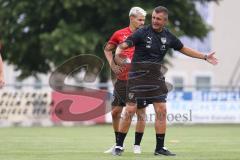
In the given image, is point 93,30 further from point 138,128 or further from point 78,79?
point 138,128

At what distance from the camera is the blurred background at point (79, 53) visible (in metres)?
28.9

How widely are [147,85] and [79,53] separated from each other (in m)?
21.1

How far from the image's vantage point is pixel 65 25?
34.5m

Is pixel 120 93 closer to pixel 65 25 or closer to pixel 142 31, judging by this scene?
pixel 142 31

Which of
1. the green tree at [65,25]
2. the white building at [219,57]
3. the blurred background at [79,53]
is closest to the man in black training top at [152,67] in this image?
the blurred background at [79,53]

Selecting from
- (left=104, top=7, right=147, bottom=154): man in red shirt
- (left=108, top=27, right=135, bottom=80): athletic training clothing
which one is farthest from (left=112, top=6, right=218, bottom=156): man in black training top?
(left=108, top=27, right=135, bottom=80): athletic training clothing

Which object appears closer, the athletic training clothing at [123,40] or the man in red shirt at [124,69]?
the man in red shirt at [124,69]

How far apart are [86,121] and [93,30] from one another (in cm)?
696

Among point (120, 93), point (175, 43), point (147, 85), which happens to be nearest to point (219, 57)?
point (120, 93)

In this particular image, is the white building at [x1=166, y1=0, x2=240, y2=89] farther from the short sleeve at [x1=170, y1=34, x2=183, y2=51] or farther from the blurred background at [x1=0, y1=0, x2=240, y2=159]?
the short sleeve at [x1=170, y1=34, x2=183, y2=51]

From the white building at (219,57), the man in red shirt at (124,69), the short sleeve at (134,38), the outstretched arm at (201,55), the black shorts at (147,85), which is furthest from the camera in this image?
the white building at (219,57)

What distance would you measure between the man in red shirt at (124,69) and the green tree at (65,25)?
19.3m

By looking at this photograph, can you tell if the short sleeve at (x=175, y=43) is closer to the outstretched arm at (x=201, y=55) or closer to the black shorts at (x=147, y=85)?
the outstretched arm at (x=201, y=55)

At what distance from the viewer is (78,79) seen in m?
38.3
